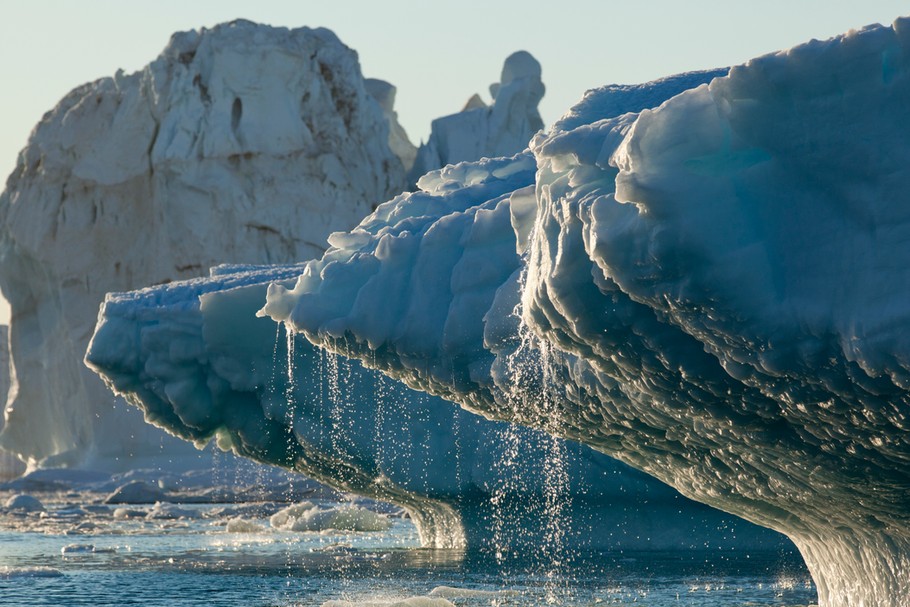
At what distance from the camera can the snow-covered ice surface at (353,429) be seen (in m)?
15.1

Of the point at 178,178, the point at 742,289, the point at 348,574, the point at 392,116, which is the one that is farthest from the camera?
the point at 392,116

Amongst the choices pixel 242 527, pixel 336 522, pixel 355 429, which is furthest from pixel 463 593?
pixel 336 522

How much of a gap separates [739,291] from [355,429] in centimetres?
1025

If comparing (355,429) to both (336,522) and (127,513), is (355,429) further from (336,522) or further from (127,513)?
(127,513)

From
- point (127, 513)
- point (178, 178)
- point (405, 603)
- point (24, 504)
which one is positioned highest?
point (178, 178)

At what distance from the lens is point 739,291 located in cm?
564

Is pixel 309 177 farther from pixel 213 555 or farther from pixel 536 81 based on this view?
pixel 213 555

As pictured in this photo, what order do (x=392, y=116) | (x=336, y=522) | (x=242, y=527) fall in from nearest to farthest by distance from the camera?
(x=242, y=527) < (x=336, y=522) < (x=392, y=116)

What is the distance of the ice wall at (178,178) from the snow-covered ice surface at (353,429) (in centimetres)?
1991

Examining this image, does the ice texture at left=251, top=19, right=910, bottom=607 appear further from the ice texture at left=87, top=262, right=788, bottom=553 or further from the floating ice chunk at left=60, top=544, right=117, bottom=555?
the floating ice chunk at left=60, top=544, right=117, bottom=555

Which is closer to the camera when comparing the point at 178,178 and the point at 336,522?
the point at 336,522

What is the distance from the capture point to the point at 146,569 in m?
14.9

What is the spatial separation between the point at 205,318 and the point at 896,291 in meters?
10.6

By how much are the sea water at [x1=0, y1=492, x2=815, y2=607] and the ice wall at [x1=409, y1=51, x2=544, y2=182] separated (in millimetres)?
21064
